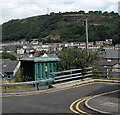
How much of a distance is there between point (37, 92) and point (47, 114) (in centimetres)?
361

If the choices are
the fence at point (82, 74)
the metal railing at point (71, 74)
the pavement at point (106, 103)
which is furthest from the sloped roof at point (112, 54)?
the pavement at point (106, 103)

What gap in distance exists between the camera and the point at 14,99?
9.67 m

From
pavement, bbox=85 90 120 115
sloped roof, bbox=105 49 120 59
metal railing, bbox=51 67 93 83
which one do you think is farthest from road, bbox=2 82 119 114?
sloped roof, bbox=105 49 120 59

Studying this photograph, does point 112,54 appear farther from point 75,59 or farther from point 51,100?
point 51,100

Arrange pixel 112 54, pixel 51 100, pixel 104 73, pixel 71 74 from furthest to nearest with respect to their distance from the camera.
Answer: pixel 112 54, pixel 104 73, pixel 71 74, pixel 51 100

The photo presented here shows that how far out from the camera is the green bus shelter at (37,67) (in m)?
13.0

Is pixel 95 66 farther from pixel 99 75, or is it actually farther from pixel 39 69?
pixel 39 69

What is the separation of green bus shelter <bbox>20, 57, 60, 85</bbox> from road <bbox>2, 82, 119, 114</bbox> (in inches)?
72.0

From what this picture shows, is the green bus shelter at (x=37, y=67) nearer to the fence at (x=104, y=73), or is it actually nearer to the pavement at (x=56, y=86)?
the pavement at (x=56, y=86)

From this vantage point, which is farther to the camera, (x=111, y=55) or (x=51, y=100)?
(x=111, y=55)

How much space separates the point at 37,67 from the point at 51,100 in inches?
148

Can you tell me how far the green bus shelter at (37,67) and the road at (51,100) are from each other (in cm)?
183

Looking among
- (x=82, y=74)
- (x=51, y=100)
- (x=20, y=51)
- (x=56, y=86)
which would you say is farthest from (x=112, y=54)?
(x=20, y=51)

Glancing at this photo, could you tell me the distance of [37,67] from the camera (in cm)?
1298
